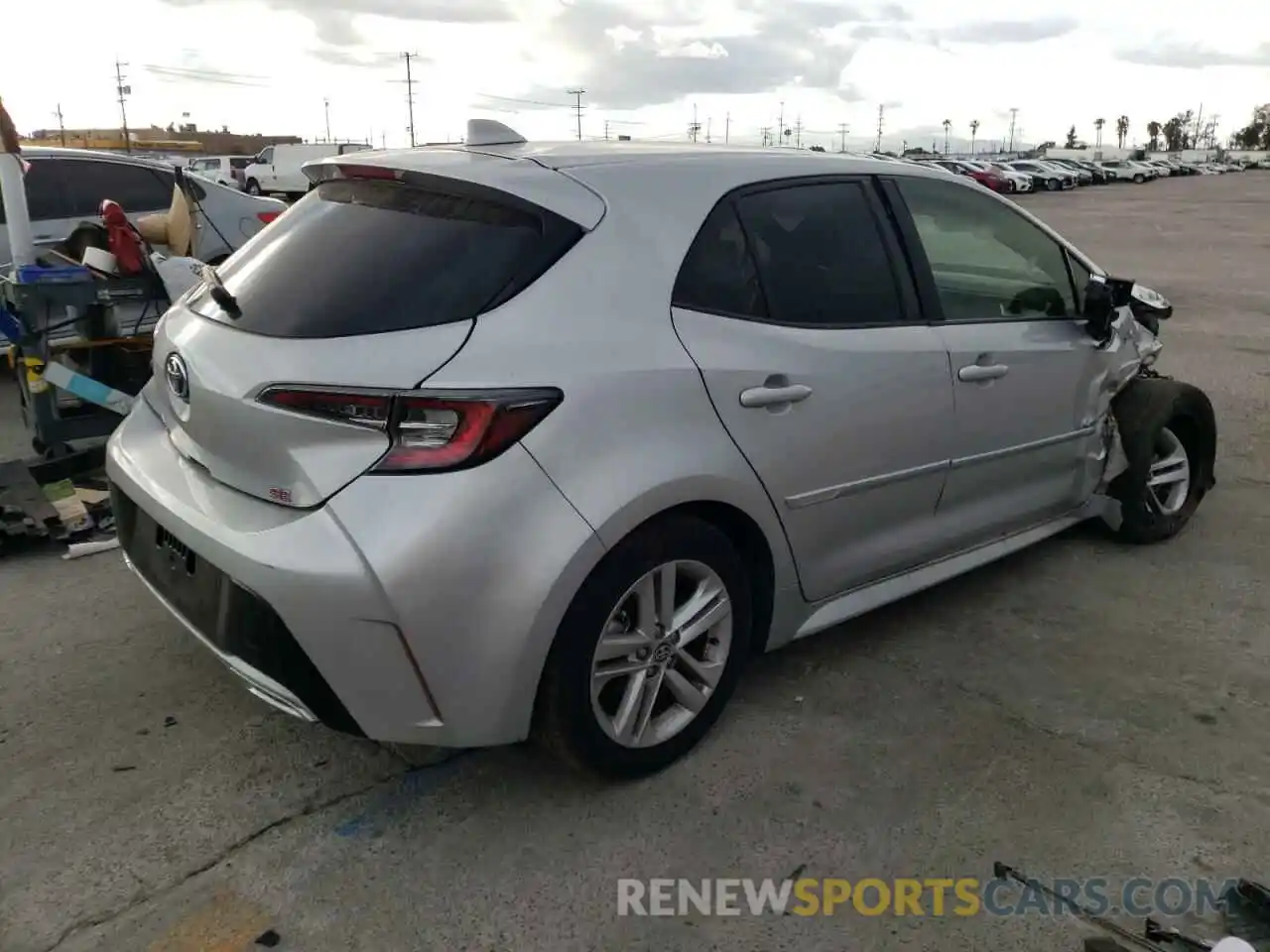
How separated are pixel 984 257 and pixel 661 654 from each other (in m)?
2.18

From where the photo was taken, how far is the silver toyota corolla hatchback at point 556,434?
2436 mm

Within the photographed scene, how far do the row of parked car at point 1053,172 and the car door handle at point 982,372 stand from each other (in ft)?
125

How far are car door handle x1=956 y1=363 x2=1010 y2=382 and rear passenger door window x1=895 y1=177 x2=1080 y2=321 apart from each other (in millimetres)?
182

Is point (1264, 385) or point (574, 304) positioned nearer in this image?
point (574, 304)

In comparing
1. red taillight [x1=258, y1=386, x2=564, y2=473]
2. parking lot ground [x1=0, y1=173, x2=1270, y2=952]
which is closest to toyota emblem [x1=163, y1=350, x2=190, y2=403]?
red taillight [x1=258, y1=386, x2=564, y2=473]

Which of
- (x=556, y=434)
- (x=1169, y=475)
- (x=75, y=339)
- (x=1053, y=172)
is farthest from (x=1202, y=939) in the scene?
(x=1053, y=172)

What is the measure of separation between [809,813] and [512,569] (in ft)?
3.65

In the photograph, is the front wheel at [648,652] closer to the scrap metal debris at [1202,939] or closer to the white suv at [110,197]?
the scrap metal debris at [1202,939]

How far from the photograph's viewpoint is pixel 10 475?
16.4 feet

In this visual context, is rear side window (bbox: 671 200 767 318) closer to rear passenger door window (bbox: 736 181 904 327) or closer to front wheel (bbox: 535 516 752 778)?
rear passenger door window (bbox: 736 181 904 327)

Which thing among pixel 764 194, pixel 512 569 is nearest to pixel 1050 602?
pixel 764 194

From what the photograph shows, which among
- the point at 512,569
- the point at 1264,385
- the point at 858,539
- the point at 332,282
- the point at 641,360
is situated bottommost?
the point at 1264,385

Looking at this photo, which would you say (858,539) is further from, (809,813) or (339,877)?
(339,877)

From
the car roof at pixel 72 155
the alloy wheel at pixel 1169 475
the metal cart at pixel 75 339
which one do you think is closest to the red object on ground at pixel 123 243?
the metal cart at pixel 75 339
